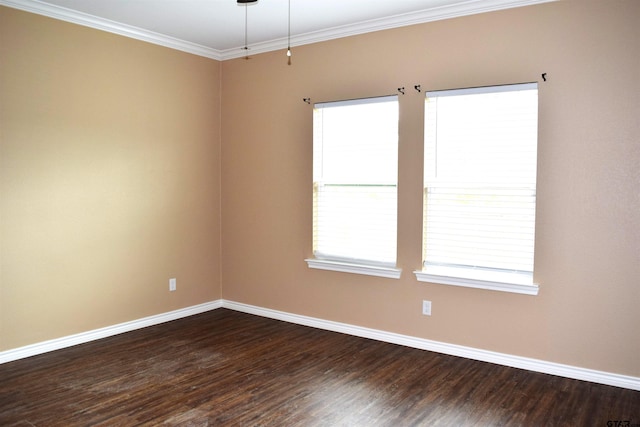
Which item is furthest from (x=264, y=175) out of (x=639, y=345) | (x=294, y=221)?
(x=639, y=345)

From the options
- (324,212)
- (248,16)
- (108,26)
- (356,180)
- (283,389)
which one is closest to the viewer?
(283,389)

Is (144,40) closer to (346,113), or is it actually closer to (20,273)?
(346,113)

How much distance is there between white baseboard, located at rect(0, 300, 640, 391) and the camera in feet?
11.7

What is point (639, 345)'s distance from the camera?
11.1ft

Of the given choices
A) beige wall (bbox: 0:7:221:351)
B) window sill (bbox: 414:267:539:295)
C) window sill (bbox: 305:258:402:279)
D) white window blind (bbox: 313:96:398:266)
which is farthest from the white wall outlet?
beige wall (bbox: 0:7:221:351)

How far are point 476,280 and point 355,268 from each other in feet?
3.63

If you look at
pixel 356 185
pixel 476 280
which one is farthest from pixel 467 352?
pixel 356 185

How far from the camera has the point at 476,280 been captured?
12.8 ft

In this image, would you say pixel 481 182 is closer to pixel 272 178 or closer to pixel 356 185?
pixel 356 185

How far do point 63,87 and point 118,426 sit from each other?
273cm

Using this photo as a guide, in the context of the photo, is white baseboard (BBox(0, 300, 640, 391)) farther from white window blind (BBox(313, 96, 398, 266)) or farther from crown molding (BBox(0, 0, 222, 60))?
crown molding (BBox(0, 0, 222, 60))

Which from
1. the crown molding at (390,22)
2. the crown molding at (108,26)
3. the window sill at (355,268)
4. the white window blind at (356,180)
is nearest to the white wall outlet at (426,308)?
the window sill at (355,268)

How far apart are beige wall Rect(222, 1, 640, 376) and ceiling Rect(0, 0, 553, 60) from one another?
0.35 feet

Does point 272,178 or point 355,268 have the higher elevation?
point 272,178
